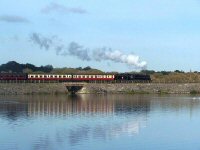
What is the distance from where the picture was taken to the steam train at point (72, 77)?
91912 mm

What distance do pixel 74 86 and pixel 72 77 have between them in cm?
444

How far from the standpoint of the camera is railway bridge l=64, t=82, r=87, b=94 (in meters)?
90.3

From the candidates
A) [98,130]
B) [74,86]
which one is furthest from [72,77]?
[98,130]

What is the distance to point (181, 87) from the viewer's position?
3871 inches

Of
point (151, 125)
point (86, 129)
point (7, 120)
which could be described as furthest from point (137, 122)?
point (7, 120)

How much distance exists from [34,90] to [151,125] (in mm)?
54218

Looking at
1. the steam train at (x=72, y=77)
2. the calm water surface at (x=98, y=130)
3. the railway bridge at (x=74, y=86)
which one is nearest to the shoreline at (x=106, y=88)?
the railway bridge at (x=74, y=86)

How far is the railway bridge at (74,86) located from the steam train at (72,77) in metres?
2.85

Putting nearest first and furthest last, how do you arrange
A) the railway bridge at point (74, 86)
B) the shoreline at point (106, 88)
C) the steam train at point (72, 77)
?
the shoreline at point (106, 88)
the railway bridge at point (74, 86)
the steam train at point (72, 77)

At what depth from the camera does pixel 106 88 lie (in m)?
92.9

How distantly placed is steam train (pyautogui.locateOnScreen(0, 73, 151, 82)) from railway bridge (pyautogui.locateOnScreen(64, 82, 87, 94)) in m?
2.85

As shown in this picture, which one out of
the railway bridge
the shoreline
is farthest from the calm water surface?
the railway bridge

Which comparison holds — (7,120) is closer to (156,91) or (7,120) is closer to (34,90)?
(34,90)

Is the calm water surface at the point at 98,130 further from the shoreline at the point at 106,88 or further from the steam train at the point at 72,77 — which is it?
the steam train at the point at 72,77
